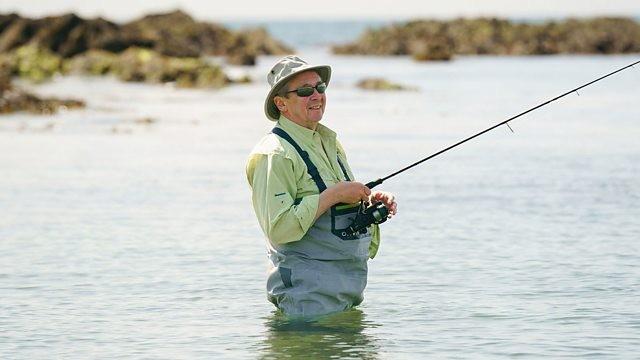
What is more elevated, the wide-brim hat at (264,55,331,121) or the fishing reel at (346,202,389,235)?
the wide-brim hat at (264,55,331,121)

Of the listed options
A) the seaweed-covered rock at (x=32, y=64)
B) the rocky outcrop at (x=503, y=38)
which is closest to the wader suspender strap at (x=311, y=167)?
the seaweed-covered rock at (x=32, y=64)

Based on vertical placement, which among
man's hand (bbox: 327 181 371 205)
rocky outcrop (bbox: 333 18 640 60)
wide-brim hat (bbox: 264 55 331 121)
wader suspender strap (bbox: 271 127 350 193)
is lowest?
man's hand (bbox: 327 181 371 205)

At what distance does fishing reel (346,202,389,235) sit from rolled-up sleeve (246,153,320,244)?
0.30 meters

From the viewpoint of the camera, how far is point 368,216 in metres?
7.45

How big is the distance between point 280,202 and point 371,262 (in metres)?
3.38

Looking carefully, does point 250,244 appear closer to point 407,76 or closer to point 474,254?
point 474,254

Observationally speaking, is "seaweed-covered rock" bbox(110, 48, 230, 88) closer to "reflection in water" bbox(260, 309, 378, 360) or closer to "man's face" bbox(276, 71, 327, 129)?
"reflection in water" bbox(260, 309, 378, 360)

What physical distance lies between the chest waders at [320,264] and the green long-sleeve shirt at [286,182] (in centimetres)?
6

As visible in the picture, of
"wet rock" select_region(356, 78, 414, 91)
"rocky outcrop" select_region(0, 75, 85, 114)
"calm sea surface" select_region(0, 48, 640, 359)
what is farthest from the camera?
"wet rock" select_region(356, 78, 414, 91)

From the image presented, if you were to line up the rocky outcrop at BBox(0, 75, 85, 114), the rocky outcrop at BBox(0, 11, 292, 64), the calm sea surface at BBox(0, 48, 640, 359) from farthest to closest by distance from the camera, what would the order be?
the rocky outcrop at BBox(0, 11, 292, 64) → the rocky outcrop at BBox(0, 75, 85, 114) → the calm sea surface at BBox(0, 48, 640, 359)

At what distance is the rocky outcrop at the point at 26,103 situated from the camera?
2958 centimetres

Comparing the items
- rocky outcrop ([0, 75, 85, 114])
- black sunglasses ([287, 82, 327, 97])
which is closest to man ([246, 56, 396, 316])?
black sunglasses ([287, 82, 327, 97])

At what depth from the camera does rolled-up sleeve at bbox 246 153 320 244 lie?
24.0 ft

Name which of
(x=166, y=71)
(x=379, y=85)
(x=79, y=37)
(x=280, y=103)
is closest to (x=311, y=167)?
(x=280, y=103)
